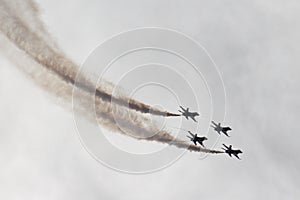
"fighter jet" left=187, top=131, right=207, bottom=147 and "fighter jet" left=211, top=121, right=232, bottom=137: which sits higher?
"fighter jet" left=211, top=121, right=232, bottom=137

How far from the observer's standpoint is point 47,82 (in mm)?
52906

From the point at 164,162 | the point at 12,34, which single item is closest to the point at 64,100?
the point at 12,34

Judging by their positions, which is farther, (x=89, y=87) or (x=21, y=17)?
(x=89, y=87)

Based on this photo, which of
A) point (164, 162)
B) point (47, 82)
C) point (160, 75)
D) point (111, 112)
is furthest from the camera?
point (164, 162)

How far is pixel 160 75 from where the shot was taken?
7644 centimetres

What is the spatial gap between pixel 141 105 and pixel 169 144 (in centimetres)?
1232

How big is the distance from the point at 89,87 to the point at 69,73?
13.1 feet

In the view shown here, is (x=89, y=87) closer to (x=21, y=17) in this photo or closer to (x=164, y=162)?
(x=21, y=17)

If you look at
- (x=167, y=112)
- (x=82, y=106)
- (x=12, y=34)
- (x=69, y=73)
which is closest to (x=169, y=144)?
(x=167, y=112)

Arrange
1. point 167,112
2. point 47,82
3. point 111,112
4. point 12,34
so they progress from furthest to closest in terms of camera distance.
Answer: point 167,112 < point 111,112 < point 47,82 < point 12,34

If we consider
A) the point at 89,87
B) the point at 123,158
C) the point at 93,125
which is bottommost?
the point at 123,158

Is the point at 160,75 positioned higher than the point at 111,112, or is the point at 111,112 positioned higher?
the point at 160,75

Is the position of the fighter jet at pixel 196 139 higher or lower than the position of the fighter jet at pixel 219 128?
lower

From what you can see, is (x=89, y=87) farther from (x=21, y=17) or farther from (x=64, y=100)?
(x=21, y=17)
